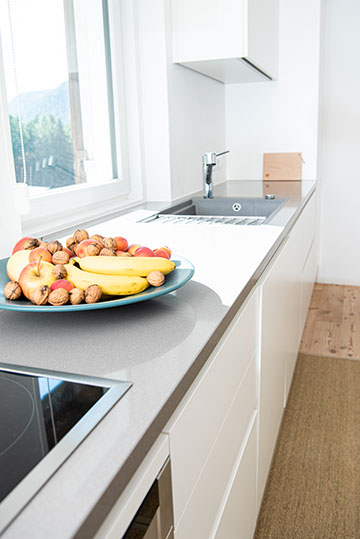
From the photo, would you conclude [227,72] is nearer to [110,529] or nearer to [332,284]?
[332,284]

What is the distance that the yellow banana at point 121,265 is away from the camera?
0.93 metres

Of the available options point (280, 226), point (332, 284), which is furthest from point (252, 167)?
point (280, 226)

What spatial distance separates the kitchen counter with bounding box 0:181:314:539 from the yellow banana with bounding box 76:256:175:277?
0.25 feet

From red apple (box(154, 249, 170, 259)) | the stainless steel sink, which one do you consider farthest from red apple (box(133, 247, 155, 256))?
the stainless steel sink

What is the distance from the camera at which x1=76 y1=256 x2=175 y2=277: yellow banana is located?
0.93 metres

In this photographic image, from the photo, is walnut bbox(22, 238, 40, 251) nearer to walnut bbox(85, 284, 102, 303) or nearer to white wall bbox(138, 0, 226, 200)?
walnut bbox(85, 284, 102, 303)

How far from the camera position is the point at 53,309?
843 mm

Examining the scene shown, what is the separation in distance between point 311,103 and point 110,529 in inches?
120

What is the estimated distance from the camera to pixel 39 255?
0.96 metres

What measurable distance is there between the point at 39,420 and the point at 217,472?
18.9 inches

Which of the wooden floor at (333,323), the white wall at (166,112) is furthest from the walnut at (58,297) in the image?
the wooden floor at (333,323)

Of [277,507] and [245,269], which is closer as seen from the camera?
[245,269]

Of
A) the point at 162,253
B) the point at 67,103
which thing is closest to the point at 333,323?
the point at 67,103

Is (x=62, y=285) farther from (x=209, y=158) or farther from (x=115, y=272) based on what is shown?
(x=209, y=158)
